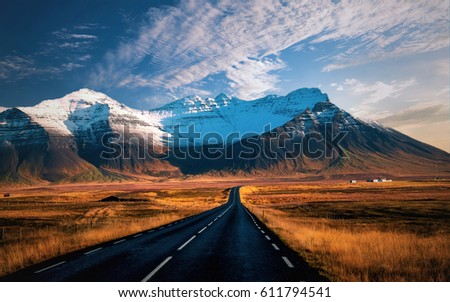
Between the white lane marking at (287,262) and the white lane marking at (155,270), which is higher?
the white lane marking at (155,270)

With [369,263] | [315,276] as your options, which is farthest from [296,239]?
[315,276]

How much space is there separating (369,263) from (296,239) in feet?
19.6

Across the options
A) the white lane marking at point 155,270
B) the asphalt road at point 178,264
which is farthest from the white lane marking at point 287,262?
the white lane marking at point 155,270

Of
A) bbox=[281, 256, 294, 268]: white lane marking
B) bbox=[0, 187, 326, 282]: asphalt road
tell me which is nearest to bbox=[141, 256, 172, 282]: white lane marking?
bbox=[0, 187, 326, 282]: asphalt road

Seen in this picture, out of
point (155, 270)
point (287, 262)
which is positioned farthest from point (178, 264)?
point (287, 262)

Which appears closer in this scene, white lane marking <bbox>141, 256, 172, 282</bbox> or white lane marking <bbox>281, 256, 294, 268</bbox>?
white lane marking <bbox>141, 256, 172, 282</bbox>

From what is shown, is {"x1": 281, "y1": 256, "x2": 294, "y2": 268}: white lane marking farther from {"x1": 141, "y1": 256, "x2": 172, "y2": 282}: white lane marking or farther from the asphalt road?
{"x1": 141, "y1": 256, "x2": 172, "y2": 282}: white lane marking

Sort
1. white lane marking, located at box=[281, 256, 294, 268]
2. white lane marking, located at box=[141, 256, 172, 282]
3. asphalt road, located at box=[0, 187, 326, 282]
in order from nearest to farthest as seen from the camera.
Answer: white lane marking, located at box=[141, 256, 172, 282] < asphalt road, located at box=[0, 187, 326, 282] < white lane marking, located at box=[281, 256, 294, 268]

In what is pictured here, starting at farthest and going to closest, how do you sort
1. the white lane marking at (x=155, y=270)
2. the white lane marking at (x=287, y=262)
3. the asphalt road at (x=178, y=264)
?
the white lane marking at (x=287, y=262)
the asphalt road at (x=178, y=264)
the white lane marking at (x=155, y=270)

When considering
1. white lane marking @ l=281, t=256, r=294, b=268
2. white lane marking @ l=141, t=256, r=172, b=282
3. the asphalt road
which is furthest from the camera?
white lane marking @ l=281, t=256, r=294, b=268

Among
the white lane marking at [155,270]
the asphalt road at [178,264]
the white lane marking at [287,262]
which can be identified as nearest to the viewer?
the white lane marking at [155,270]

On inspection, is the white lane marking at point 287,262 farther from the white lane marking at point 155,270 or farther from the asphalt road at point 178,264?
the white lane marking at point 155,270
